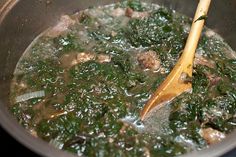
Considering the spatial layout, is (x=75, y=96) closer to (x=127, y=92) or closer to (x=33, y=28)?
(x=127, y=92)

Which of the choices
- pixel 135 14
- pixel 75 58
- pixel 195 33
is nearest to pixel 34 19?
pixel 75 58

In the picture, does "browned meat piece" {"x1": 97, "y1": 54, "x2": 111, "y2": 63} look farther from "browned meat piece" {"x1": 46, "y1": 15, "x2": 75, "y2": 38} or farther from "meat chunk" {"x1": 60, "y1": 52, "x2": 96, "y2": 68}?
"browned meat piece" {"x1": 46, "y1": 15, "x2": 75, "y2": 38}

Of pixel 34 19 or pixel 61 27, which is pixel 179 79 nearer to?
pixel 61 27

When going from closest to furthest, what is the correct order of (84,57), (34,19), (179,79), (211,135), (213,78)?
(211,135), (179,79), (213,78), (84,57), (34,19)

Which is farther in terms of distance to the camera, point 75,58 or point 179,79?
point 75,58

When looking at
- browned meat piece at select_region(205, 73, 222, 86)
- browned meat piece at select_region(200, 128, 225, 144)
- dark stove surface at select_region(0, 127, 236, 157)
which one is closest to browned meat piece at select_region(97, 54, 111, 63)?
browned meat piece at select_region(205, 73, 222, 86)

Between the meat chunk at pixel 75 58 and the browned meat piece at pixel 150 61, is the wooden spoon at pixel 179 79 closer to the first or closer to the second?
the browned meat piece at pixel 150 61

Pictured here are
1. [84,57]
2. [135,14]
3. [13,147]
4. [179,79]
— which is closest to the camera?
[13,147]
